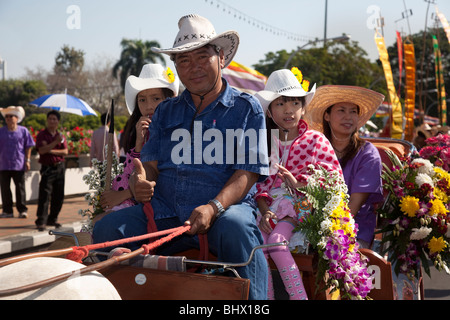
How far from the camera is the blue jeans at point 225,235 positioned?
2594mm

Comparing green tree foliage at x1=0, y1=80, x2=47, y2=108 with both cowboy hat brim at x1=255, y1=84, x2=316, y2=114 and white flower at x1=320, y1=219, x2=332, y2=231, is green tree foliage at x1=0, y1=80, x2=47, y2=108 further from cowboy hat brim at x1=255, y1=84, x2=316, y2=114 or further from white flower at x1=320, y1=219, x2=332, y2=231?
white flower at x1=320, y1=219, x2=332, y2=231

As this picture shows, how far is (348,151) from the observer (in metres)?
4.91

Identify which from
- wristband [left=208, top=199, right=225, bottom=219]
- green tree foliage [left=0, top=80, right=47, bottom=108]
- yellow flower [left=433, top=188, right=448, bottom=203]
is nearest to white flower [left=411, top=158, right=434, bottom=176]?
yellow flower [left=433, top=188, right=448, bottom=203]

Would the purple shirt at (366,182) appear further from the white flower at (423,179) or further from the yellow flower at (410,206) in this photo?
the white flower at (423,179)

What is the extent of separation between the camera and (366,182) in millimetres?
4590

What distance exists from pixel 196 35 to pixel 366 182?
2.24 meters

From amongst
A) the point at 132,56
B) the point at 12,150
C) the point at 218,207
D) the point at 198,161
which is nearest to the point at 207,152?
the point at 198,161

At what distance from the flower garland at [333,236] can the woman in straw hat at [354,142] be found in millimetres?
1072

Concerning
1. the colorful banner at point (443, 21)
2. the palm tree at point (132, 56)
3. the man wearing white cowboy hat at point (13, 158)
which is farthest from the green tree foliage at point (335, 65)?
the man wearing white cowboy hat at point (13, 158)

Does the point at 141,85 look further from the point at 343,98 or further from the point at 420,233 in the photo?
the point at 420,233

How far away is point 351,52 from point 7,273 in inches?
1776

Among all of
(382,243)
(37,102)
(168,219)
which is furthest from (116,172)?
(37,102)

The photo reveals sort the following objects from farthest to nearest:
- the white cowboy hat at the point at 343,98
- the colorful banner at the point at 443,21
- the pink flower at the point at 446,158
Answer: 1. the colorful banner at the point at 443,21
2. the pink flower at the point at 446,158
3. the white cowboy hat at the point at 343,98

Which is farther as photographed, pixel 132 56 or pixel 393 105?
pixel 132 56
